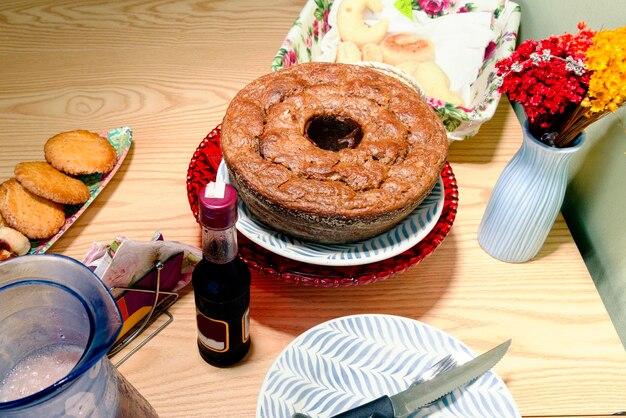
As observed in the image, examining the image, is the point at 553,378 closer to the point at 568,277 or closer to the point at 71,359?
the point at 568,277

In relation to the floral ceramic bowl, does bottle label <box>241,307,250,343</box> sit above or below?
below

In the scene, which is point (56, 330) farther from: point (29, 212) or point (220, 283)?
point (29, 212)

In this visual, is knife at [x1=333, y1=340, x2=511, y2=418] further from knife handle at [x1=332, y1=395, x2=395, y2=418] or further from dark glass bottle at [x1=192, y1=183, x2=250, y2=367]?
dark glass bottle at [x1=192, y1=183, x2=250, y2=367]

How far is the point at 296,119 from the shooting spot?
96 cm

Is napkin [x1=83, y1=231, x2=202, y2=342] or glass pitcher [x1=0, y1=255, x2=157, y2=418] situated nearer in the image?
glass pitcher [x1=0, y1=255, x2=157, y2=418]

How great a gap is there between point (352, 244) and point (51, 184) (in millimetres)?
559

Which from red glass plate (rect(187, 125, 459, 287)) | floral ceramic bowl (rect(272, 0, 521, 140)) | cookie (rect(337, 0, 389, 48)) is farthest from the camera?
cookie (rect(337, 0, 389, 48))

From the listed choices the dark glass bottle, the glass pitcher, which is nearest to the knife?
the dark glass bottle

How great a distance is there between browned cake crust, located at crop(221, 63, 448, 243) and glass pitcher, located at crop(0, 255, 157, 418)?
401 millimetres

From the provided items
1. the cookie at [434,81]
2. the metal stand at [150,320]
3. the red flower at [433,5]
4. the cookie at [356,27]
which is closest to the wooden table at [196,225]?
the metal stand at [150,320]

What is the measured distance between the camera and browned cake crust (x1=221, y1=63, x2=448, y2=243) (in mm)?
837

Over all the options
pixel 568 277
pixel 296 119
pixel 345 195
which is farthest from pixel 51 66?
pixel 568 277

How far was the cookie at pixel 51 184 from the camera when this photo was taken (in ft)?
3.13

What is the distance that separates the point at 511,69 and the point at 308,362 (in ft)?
1.78
